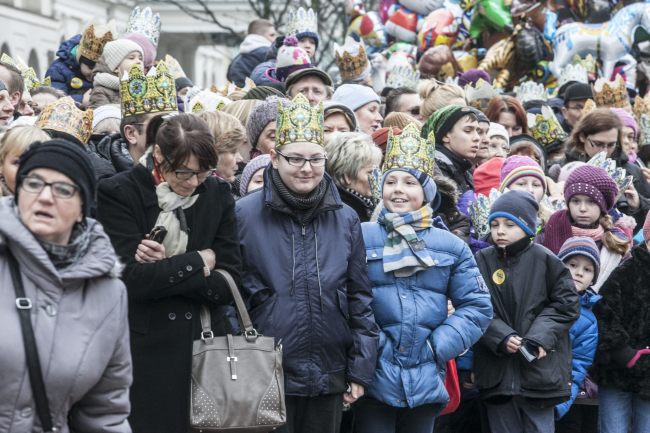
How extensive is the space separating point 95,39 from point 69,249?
5.86 m

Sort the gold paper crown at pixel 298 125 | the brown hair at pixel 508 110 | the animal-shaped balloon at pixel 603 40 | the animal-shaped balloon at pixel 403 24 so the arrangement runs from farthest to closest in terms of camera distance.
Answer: the animal-shaped balloon at pixel 403 24
the animal-shaped balloon at pixel 603 40
the brown hair at pixel 508 110
the gold paper crown at pixel 298 125

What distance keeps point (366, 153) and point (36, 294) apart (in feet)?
10.1

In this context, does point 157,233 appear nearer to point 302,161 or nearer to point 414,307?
point 302,161

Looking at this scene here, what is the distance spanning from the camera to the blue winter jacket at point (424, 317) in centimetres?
631

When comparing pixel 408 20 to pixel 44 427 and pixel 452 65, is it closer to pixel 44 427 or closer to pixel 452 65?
pixel 452 65

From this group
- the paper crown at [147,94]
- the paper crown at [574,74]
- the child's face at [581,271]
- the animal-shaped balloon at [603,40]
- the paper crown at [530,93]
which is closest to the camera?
the paper crown at [147,94]

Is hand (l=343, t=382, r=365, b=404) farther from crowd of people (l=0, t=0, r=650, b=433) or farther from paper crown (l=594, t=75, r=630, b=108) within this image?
paper crown (l=594, t=75, r=630, b=108)

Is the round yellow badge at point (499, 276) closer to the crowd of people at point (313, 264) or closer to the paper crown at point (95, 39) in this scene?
the crowd of people at point (313, 264)

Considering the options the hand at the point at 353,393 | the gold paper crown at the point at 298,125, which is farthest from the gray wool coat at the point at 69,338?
the gold paper crown at the point at 298,125

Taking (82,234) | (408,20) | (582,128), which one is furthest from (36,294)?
(408,20)

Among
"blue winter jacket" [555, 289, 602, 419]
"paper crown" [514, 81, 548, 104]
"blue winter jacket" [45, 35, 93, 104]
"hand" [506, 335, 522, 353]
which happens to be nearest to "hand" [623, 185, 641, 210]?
"blue winter jacket" [555, 289, 602, 419]

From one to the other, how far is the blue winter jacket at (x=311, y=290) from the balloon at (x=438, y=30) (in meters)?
11.9

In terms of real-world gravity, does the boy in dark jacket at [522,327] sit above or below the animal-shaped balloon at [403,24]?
below

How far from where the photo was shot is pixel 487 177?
8.88m
